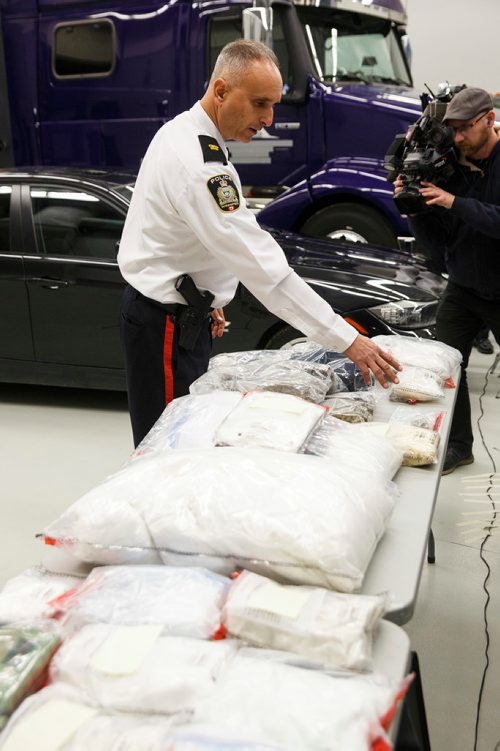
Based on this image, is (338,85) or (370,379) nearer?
(370,379)

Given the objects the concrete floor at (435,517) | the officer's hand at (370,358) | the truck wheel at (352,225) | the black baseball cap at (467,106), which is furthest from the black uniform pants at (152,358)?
the truck wheel at (352,225)

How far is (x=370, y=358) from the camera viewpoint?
2.10 metres

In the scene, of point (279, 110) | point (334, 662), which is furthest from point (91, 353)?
point (334, 662)

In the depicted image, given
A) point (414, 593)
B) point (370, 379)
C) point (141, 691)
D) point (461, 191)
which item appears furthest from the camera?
point (461, 191)

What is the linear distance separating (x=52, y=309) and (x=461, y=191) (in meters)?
2.23

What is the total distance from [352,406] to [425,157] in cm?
160

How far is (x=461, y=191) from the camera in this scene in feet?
11.4

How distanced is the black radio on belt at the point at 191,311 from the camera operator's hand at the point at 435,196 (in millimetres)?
1249

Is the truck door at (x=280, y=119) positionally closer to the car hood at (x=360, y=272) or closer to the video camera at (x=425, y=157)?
the car hood at (x=360, y=272)

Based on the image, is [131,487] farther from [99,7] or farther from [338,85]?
[99,7]

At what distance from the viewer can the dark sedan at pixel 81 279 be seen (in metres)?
4.32

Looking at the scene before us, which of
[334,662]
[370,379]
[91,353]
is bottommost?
[91,353]

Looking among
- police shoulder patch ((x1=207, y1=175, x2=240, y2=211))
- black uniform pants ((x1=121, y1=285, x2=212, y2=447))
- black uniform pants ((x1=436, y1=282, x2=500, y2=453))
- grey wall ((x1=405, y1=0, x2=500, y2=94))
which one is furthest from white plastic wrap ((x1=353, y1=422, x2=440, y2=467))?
grey wall ((x1=405, y1=0, x2=500, y2=94))

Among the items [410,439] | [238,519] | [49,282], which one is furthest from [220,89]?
[49,282]
